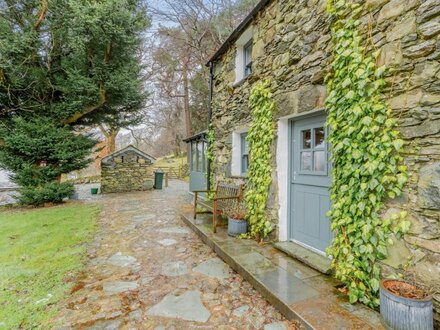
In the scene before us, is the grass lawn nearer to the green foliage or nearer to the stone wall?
the green foliage

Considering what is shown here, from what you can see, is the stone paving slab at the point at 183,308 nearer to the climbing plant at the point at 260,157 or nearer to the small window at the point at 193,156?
the climbing plant at the point at 260,157

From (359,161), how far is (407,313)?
1.29 metres

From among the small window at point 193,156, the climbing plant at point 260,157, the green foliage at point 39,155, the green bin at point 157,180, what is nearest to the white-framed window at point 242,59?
the climbing plant at point 260,157

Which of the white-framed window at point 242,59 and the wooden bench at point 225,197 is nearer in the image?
the wooden bench at point 225,197

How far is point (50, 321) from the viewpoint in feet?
7.40

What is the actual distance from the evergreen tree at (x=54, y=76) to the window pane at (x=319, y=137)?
27.9ft

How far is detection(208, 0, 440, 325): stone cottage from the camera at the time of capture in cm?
192

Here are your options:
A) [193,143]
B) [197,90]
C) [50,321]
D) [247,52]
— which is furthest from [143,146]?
[50,321]

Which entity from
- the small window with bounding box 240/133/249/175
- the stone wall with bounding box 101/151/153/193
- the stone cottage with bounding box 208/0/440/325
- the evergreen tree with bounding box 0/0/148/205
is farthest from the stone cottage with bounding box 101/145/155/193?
the small window with bounding box 240/133/249/175

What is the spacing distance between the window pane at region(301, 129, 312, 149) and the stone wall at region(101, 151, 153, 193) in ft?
36.3

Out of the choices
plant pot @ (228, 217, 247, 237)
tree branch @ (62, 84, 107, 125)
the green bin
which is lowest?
plant pot @ (228, 217, 247, 237)

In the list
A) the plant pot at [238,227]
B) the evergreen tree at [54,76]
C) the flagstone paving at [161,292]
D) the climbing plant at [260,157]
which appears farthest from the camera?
the evergreen tree at [54,76]

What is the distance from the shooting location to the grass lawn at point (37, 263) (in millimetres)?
2410

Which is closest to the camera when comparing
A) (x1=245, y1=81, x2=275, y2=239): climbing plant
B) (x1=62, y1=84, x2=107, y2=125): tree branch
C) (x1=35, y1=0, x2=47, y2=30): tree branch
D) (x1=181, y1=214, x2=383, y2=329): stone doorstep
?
(x1=181, y1=214, x2=383, y2=329): stone doorstep
